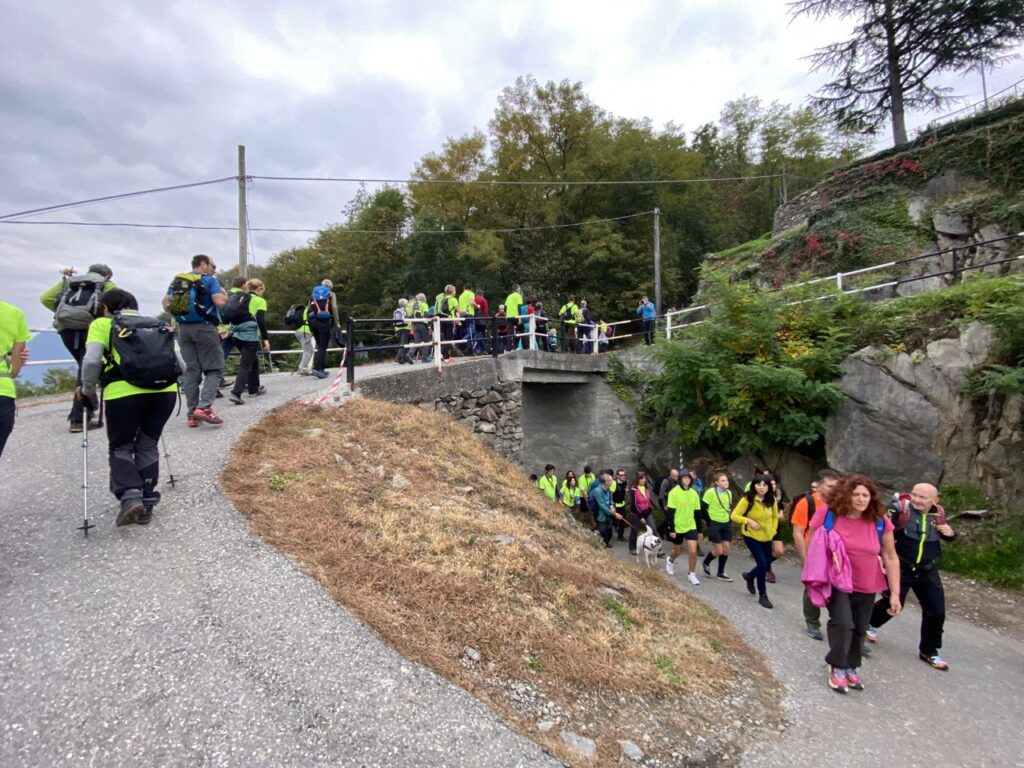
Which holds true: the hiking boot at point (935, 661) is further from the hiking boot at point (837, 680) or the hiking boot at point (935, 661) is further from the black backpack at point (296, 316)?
the black backpack at point (296, 316)

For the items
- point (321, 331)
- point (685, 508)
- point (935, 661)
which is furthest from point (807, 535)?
point (321, 331)

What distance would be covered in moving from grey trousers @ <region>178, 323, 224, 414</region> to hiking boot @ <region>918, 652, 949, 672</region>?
800 cm

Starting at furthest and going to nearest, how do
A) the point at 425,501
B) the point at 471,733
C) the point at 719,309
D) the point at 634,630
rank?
the point at 719,309, the point at 425,501, the point at 634,630, the point at 471,733

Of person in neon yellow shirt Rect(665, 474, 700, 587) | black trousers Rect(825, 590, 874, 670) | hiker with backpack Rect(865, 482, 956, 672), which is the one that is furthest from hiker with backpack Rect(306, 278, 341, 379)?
hiker with backpack Rect(865, 482, 956, 672)

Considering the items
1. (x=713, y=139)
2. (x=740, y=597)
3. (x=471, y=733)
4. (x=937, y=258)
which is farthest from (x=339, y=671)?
(x=713, y=139)

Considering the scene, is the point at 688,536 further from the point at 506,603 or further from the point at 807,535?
the point at 506,603

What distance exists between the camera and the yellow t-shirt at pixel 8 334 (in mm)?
3567

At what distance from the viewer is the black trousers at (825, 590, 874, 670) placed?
434cm

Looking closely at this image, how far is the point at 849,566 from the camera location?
4.32 m

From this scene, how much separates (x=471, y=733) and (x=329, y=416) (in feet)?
17.4

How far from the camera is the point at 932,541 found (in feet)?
15.8

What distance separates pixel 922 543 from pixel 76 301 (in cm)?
866

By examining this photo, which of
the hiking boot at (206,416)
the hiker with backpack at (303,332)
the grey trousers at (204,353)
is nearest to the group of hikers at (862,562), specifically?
the hiking boot at (206,416)

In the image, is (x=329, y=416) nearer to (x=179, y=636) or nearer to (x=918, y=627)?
(x=179, y=636)
